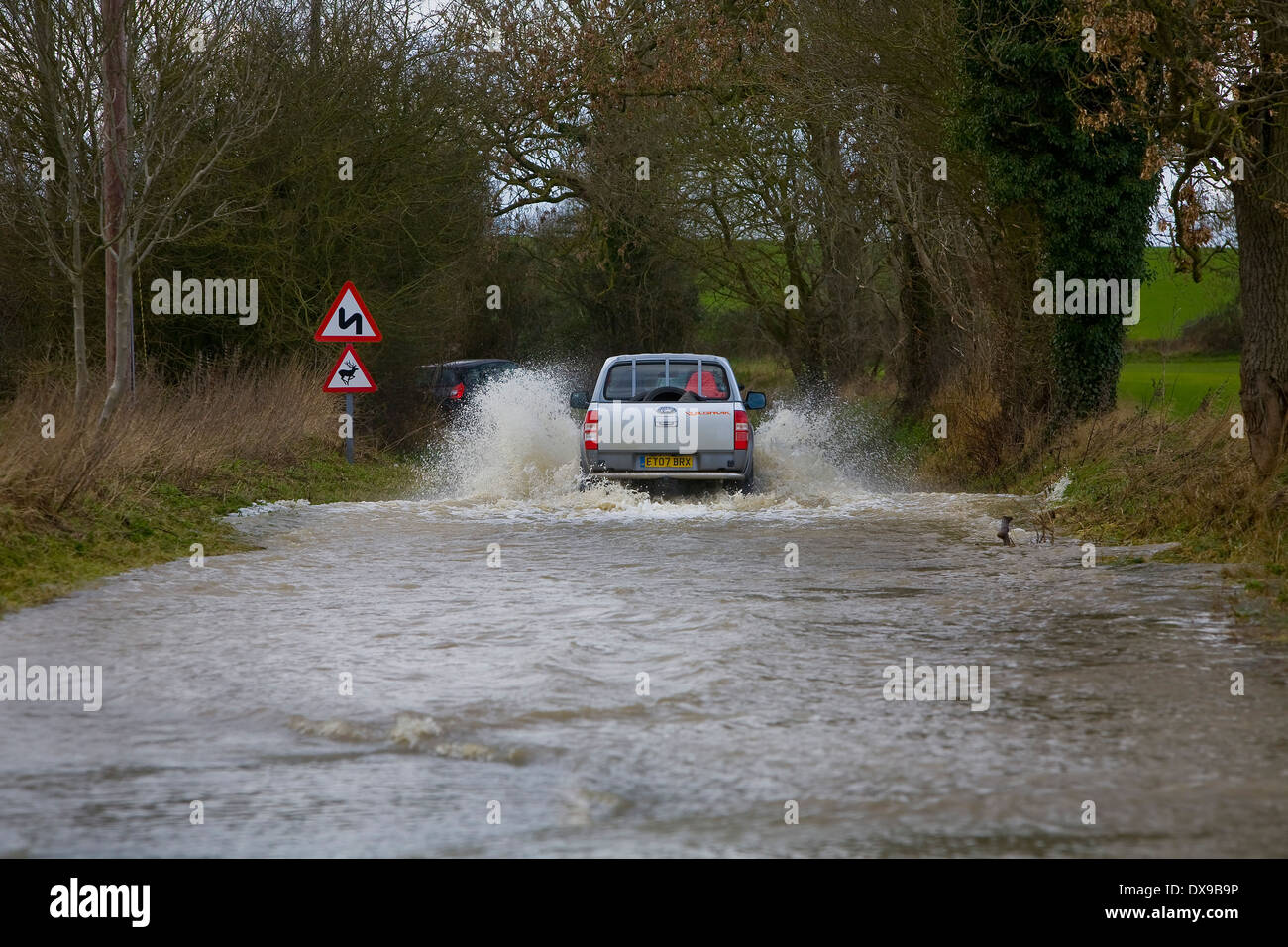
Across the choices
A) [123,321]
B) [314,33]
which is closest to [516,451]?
[123,321]

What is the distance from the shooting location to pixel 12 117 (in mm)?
23078

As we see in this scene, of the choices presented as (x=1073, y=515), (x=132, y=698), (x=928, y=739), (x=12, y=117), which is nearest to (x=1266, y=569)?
(x=1073, y=515)

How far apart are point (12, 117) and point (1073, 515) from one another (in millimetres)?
16995

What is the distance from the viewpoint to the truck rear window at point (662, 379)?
18.1m

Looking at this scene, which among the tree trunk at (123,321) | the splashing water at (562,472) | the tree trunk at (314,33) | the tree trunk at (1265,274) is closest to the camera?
the tree trunk at (1265,274)

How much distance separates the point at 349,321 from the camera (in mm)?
21453

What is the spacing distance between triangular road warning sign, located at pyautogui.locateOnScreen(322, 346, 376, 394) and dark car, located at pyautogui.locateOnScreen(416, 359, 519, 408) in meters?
8.26

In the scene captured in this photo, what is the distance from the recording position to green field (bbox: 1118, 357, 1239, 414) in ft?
92.7

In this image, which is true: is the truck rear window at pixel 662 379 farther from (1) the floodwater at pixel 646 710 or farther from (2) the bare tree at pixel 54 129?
(2) the bare tree at pixel 54 129

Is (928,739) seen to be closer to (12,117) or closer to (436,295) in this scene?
(12,117)

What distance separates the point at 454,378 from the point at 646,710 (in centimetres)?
2505

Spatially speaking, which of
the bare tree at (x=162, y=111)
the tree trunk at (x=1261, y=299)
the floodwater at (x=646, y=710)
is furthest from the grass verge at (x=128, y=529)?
the tree trunk at (x=1261, y=299)

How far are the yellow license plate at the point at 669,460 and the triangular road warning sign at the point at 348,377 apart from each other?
20.9 feet

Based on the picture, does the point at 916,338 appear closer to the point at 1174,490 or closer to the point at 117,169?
the point at 1174,490
